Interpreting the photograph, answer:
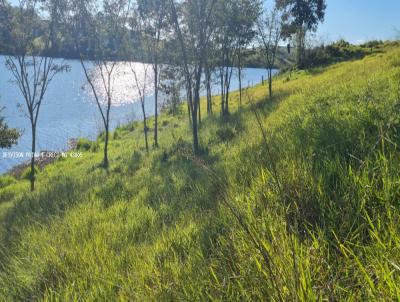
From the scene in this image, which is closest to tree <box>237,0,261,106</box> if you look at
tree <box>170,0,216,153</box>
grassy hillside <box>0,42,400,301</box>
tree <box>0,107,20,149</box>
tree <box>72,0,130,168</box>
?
tree <box>170,0,216,153</box>

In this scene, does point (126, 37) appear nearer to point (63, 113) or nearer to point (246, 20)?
point (246, 20)

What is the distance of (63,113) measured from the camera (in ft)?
165

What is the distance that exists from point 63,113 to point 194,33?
1481 inches

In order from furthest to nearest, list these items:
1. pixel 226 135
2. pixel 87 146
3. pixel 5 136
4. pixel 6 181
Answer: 1. pixel 87 146
2. pixel 6 181
3. pixel 5 136
4. pixel 226 135

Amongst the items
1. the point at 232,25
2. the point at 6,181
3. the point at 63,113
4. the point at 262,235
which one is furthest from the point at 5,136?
the point at 63,113

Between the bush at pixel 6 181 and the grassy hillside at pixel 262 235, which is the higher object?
the grassy hillside at pixel 262 235

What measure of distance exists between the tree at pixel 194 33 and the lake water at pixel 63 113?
179 inches

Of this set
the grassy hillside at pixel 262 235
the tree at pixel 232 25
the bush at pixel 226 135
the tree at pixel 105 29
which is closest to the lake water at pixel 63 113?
the tree at pixel 105 29

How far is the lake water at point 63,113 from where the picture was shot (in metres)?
34.5

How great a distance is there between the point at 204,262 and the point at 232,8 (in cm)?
2362

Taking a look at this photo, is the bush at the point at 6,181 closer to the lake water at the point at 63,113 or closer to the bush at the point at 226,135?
the lake water at the point at 63,113

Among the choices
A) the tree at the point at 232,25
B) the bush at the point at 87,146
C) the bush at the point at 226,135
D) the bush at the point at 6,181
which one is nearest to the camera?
the bush at the point at 226,135

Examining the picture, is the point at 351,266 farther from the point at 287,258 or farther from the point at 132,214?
the point at 132,214

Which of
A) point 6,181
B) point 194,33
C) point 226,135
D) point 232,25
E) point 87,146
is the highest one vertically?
point 232,25
